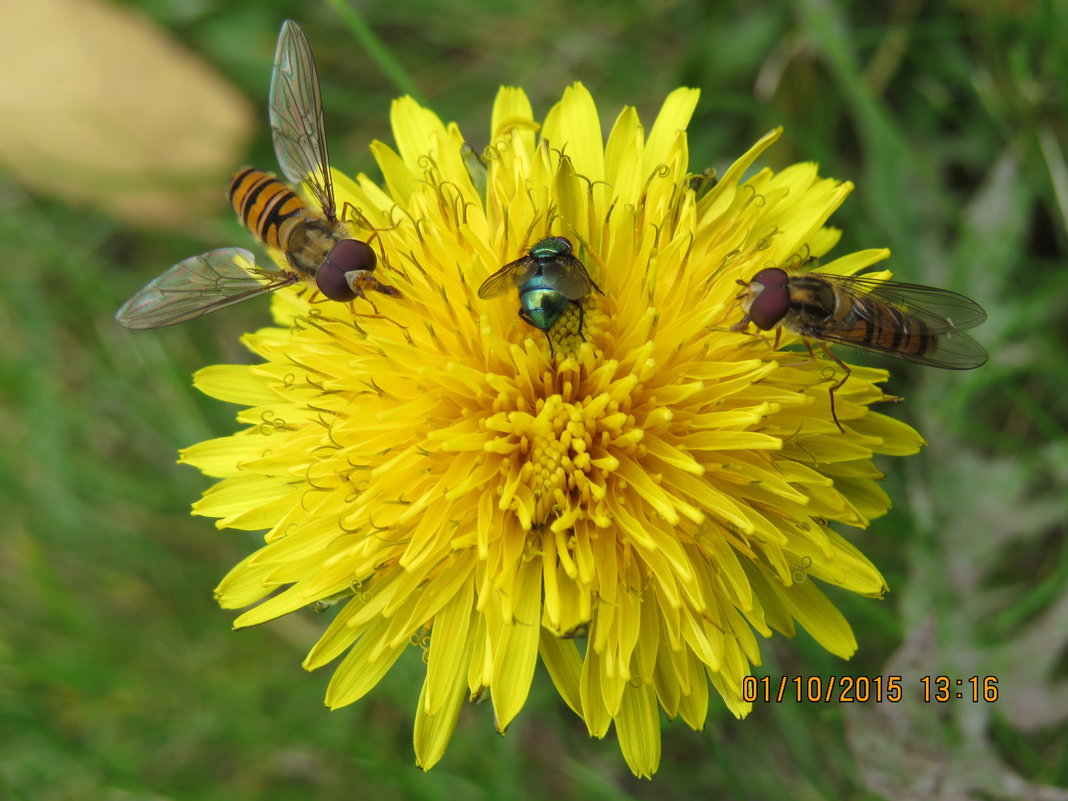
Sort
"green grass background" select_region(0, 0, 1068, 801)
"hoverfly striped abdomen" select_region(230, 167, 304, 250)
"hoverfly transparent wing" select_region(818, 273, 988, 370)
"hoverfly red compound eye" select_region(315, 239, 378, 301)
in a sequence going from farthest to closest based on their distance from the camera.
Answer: "green grass background" select_region(0, 0, 1068, 801) → "hoverfly striped abdomen" select_region(230, 167, 304, 250) → "hoverfly red compound eye" select_region(315, 239, 378, 301) → "hoverfly transparent wing" select_region(818, 273, 988, 370)

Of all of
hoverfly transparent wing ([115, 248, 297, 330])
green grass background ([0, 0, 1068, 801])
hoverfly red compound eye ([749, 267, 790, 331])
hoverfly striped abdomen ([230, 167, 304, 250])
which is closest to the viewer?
hoverfly red compound eye ([749, 267, 790, 331])

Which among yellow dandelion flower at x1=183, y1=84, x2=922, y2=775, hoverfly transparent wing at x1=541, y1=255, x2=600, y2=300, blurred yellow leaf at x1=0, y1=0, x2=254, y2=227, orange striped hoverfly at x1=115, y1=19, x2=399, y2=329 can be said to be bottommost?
yellow dandelion flower at x1=183, y1=84, x2=922, y2=775

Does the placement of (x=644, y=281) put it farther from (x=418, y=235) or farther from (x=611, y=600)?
(x=611, y=600)

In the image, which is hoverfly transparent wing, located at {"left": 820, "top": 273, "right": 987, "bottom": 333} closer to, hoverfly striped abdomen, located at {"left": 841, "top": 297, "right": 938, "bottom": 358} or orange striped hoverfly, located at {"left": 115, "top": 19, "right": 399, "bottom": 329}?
hoverfly striped abdomen, located at {"left": 841, "top": 297, "right": 938, "bottom": 358}

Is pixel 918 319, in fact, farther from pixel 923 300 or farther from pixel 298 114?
pixel 298 114

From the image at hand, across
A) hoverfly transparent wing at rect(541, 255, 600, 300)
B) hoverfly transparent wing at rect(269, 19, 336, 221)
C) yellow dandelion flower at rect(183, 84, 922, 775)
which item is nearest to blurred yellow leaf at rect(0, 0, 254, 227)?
hoverfly transparent wing at rect(269, 19, 336, 221)

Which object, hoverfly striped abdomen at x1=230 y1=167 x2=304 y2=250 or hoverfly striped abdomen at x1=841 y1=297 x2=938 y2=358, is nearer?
hoverfly striped abdomen at x1=841 y1=297 x2=938 y2=358

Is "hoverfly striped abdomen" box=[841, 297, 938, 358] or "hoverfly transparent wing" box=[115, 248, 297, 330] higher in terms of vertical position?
"hoverfly transparent wing" box=[115, 248, 297, 330]
